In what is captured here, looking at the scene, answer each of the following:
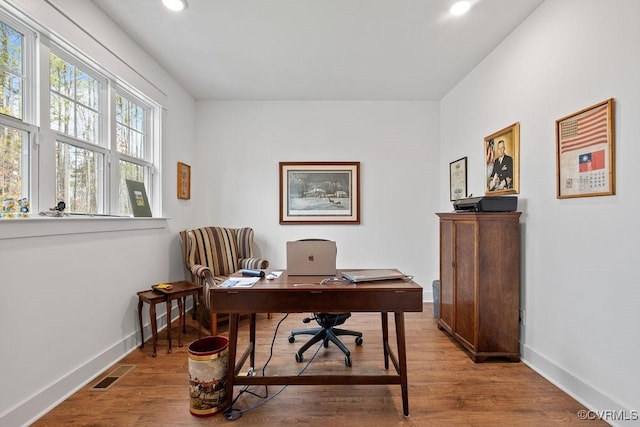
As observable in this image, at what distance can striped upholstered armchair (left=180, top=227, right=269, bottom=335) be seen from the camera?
2.96 m

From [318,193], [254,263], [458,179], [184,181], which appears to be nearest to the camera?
[254,263]

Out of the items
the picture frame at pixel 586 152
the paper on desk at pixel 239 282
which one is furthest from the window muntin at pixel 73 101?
the picture frame at pixel 586 152

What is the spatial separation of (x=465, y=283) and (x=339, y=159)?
7.54 feet

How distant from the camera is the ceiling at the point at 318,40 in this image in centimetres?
223

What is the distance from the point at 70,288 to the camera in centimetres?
199

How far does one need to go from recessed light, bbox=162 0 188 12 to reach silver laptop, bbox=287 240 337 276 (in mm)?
1997

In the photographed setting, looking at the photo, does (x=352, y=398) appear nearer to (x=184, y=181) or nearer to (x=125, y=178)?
(x=125, y=178)

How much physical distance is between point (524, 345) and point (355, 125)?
315 cm

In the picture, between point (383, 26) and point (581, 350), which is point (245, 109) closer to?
point (383, 26)

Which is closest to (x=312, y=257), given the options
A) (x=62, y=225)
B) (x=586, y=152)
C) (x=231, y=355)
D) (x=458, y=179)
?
(x=231, y=355)

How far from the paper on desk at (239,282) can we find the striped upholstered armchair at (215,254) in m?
1.03

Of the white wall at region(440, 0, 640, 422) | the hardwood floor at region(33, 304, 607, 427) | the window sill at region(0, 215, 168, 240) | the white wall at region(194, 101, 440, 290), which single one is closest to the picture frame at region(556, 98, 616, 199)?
the white wall at region(440, 0, 640, 422)

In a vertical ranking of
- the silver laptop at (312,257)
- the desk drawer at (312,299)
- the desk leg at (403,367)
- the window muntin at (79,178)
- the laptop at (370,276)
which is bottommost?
the desk leg at (403,367)

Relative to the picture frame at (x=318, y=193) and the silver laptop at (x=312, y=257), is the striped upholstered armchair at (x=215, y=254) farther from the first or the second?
the silver laptop at (x=312, y=257)
